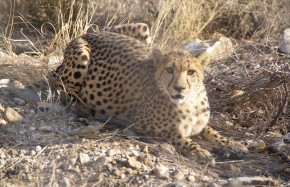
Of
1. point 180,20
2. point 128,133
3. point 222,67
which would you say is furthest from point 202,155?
point 180,20

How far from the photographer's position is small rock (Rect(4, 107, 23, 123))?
4797mm

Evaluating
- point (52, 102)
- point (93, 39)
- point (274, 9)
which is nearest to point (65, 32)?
point (93, 39)

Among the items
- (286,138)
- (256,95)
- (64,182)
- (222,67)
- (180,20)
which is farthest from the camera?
(180,20)

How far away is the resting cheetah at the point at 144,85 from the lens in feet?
15.2

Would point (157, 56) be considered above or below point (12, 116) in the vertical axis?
above

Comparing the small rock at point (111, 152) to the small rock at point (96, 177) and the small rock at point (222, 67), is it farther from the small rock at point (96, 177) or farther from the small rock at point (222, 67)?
the small rock at point (222, 67)

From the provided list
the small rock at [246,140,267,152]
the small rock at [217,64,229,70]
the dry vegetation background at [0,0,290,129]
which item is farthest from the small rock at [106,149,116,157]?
the small rock at [217,64,229,70]

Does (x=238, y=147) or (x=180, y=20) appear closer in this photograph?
(x=238, y=147)

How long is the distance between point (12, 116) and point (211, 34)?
3541 mm

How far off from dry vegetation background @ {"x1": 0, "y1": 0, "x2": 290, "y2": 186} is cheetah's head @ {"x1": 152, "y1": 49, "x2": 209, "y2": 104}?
29.1 inches

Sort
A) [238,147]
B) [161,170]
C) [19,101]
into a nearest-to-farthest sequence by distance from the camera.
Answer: [161,170]
[238,147]
[19,101]

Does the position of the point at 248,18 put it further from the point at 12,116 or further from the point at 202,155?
the point at 12,116

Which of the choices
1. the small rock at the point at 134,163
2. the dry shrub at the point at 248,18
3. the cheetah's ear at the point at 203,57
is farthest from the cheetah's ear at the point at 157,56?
the dry shrub at the point at 248,18

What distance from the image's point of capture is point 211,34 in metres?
7.73
